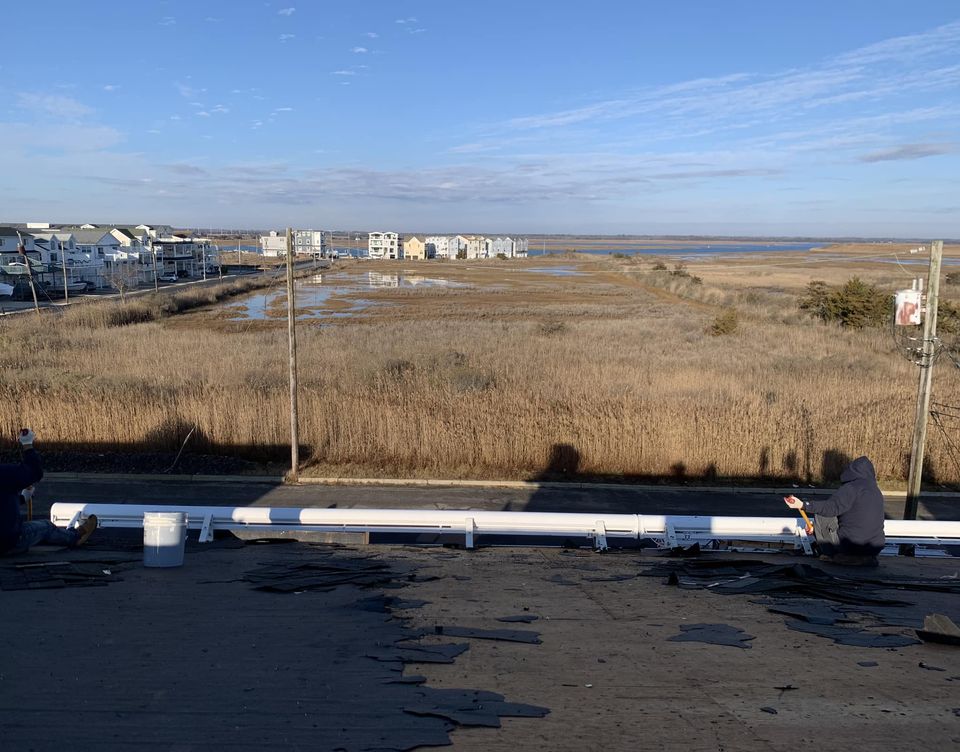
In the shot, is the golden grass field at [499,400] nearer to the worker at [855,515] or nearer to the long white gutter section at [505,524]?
the long white gutter section at [505,524]

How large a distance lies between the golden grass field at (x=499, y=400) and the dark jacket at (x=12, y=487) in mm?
9604

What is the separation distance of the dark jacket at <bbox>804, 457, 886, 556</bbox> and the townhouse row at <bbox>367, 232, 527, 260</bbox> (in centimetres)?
16307

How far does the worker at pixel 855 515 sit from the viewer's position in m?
8.30

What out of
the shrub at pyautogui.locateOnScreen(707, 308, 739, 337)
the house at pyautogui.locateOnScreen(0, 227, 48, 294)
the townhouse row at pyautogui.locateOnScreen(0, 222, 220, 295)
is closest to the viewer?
the shrub at pyautogui.locateOnScreen(707, 308, 739, 337)

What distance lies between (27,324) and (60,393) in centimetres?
2498

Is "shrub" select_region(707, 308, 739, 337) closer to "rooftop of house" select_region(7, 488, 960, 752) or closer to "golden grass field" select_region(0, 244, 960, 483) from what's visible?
"golden grass field" select_region(0, 244, 960, 483)

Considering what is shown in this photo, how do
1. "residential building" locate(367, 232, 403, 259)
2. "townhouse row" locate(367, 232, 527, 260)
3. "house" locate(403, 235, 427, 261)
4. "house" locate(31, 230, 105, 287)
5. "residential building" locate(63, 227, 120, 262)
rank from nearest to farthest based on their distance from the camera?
"house" locate(31, 230, 105, 287) → "residential building" locate(63, 227, 120, 262) → "house" locate(403, 235, 427, 261) → "townhouse row" locate(367, 232, 527, 260) → "residential building" locate(367, 232, 403, 259)

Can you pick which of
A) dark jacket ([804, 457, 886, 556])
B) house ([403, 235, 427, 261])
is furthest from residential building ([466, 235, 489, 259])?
dark jacket ([804, 457, 886, 556])

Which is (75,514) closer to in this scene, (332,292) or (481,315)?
(481,315)

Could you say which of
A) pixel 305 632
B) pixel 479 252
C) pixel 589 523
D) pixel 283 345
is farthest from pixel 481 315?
pixel 479 252

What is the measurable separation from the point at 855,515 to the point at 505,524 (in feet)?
12.7

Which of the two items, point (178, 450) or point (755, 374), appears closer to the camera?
point (178, 450)

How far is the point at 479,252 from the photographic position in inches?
7224

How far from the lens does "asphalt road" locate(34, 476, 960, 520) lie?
15148 millimetres
